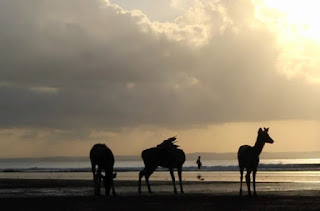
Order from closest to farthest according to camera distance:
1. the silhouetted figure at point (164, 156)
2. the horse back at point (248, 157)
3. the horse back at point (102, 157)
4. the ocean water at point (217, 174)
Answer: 1. the horse back at point (248, 157)
2. the horse back at point (102, 157)
3. the silhouetted figure at point (164, 156)
4. the ocean water at point (217, 174)

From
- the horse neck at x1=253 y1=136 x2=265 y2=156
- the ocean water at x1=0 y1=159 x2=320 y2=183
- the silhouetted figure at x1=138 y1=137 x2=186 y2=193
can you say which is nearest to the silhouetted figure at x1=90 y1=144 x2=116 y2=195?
the silhouetted figure at x1=138 y1=137 x2=186 y2=193

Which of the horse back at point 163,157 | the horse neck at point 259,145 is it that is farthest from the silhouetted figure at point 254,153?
the horse back at point 163,157

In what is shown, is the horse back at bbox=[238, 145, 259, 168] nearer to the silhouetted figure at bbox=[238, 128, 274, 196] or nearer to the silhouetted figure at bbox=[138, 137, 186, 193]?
the silhouetted figure at bbox=[238, 128, 274, 196]

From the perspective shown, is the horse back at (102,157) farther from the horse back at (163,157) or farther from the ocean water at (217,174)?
the ocean water at (217,174)

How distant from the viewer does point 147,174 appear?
2800 cm

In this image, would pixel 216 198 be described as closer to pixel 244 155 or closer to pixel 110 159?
pixel 244 155

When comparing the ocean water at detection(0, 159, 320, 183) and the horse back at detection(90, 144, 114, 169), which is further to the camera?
the ocean water at detection(0, 159, 320, 183)

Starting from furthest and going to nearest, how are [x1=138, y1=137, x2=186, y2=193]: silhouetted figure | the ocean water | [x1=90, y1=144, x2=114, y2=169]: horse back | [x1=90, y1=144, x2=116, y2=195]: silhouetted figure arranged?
the ocean water < [x1=138, y1=137, x2=186, y2=193]: silhouetted figure < [x1=90, y1=144, x2=114, y2=169]: horse back < [x1=90, y1=144, x2=116, y2=195]: silhouetted figure

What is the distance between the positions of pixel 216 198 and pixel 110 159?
18.5 ft

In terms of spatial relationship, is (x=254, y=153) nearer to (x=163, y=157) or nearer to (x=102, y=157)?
(x=163, y=157)

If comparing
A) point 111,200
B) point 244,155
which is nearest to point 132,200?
point 111,200

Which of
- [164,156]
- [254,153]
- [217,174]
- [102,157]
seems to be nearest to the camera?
[254,153]

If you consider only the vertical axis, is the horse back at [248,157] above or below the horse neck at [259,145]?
below

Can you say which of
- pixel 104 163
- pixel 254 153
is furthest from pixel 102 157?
pixel 254 153
